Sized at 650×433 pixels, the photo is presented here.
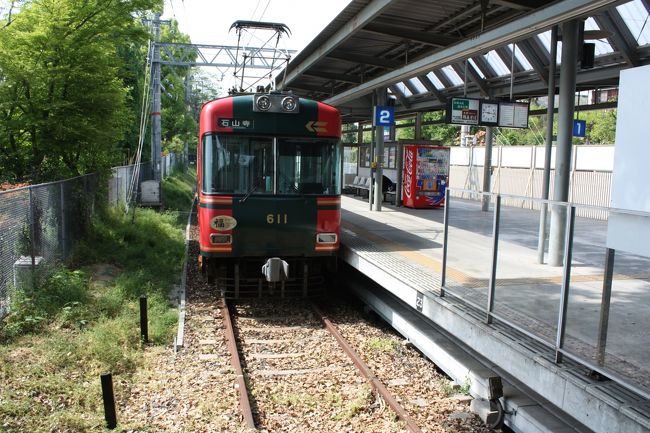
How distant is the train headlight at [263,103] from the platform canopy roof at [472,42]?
6.41 ft

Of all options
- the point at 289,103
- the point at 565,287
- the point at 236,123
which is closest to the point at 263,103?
the point at 289,103

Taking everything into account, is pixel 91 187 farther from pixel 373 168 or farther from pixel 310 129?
pixel 373 168

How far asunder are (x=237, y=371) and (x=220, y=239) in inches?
110

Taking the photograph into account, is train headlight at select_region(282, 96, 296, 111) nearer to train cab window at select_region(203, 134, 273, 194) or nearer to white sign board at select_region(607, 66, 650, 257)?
train cab window at select_region(203, 134, 273, 194)

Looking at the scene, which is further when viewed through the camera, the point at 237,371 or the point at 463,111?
the point at 463,111

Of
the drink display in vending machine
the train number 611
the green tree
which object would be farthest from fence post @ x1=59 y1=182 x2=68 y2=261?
the drink display in vending machine

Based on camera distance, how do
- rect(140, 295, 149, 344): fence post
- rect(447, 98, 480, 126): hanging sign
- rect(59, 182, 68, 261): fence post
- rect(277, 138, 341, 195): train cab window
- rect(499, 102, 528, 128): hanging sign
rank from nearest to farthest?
rect(140, 295, 149, 344): fence post, rect(277, 138, 341, 195): train cab window, rect(59, 182, 68, 261): fence post, rect(447, 98, 480, 126): hanging sign, rect(499, 102, 528, 128): hanging sign

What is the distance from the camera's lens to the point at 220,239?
8.82 m

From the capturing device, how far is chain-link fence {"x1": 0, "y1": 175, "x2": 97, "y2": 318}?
24.5ft

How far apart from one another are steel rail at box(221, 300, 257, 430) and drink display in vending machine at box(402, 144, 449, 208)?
996 cm

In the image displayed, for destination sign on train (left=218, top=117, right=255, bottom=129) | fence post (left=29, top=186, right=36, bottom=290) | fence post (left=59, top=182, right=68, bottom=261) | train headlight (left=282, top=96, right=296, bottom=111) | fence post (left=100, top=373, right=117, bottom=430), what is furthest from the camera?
fence post (left=59, top=182, right=68, bottom=261)

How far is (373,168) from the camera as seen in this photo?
16688 mm

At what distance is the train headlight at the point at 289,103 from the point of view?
894 centimetres

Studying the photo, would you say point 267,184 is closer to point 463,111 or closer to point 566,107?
point 566,107
